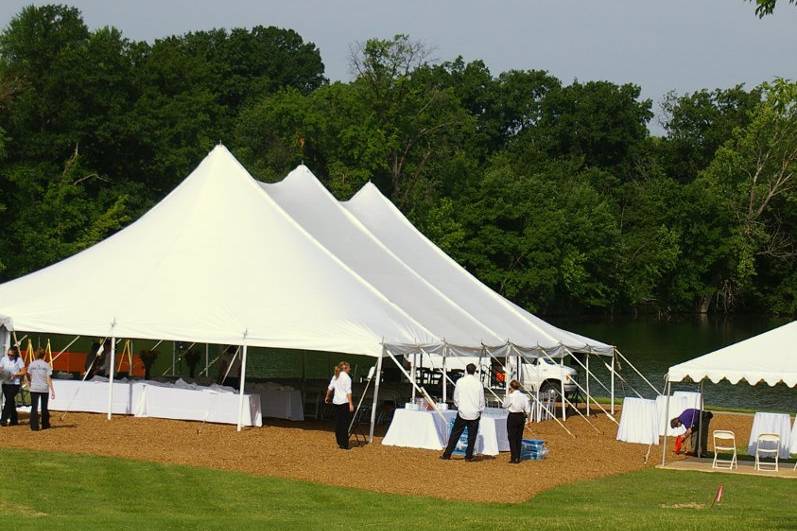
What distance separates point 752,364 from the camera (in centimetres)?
2139

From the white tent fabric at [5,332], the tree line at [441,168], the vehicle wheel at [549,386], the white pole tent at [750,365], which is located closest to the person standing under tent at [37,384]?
the white tent fabric at [5,332]

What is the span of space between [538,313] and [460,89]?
111 feet

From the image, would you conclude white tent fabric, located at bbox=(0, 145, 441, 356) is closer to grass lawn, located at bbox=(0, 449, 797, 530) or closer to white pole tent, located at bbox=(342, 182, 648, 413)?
white pole tent, located at bbox=(342, 182, 648, 413)

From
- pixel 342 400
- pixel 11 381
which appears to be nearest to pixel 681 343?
pixel 342 400

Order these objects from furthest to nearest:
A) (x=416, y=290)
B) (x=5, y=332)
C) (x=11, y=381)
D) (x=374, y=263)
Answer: (x=374, y=263), (x=416, y=290), (x=5, y=332), (x=11, y=381)

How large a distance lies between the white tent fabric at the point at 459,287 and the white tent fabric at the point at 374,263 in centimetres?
72

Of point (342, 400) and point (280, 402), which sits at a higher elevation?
point (342, 400)

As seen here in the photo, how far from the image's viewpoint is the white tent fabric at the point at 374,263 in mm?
24656

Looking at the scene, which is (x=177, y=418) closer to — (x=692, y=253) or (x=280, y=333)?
(x=280, y=333)

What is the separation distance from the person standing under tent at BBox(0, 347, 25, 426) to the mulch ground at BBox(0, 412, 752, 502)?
282 mm

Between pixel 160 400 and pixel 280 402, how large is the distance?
7.62 ft

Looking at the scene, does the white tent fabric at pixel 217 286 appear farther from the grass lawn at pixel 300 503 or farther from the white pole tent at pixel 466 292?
the grass lawn at pixel 300 503

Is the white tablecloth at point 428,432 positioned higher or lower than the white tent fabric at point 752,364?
lower

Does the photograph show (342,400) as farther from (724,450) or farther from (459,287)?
(459,287)
